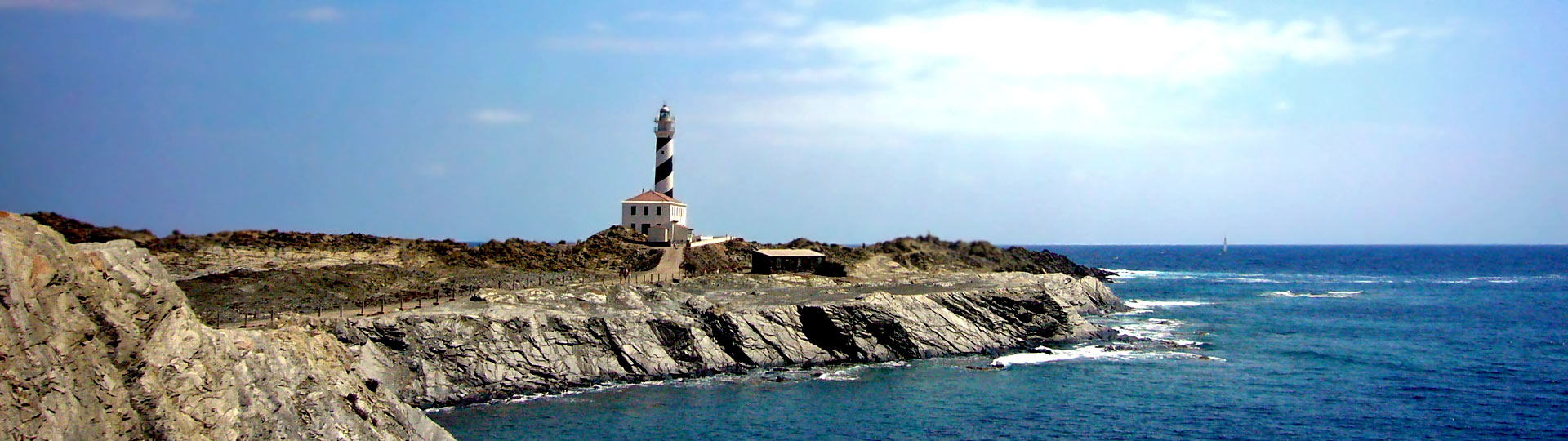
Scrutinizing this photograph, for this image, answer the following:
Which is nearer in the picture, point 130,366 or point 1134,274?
Result: point 130,366

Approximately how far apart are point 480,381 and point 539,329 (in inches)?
153

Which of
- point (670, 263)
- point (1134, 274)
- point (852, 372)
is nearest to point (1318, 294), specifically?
point (1134, 274)

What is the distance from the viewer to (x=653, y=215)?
67.9 metres

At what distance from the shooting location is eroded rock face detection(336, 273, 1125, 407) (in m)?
33.2

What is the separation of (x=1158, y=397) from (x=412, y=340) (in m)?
27.4

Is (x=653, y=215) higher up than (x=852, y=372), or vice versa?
(x=653, y=215)

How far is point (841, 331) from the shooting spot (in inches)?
1663

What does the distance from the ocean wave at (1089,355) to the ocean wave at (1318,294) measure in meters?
45.3

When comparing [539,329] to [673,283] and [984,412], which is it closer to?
[673,283]

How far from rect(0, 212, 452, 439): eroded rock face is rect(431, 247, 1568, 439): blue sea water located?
20.8 ft

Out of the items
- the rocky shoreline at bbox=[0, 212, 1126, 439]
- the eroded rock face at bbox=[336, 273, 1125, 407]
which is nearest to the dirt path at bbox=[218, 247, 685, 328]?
the rocky shoreline at bbox=[0, 212, 1126, 439]

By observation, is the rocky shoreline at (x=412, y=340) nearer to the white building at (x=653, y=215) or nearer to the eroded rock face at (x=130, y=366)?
the eroded rock face at (x=130, y=366)

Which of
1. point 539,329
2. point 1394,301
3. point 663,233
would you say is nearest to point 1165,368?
point 539,329

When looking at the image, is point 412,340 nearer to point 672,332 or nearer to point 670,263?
point 672,332
